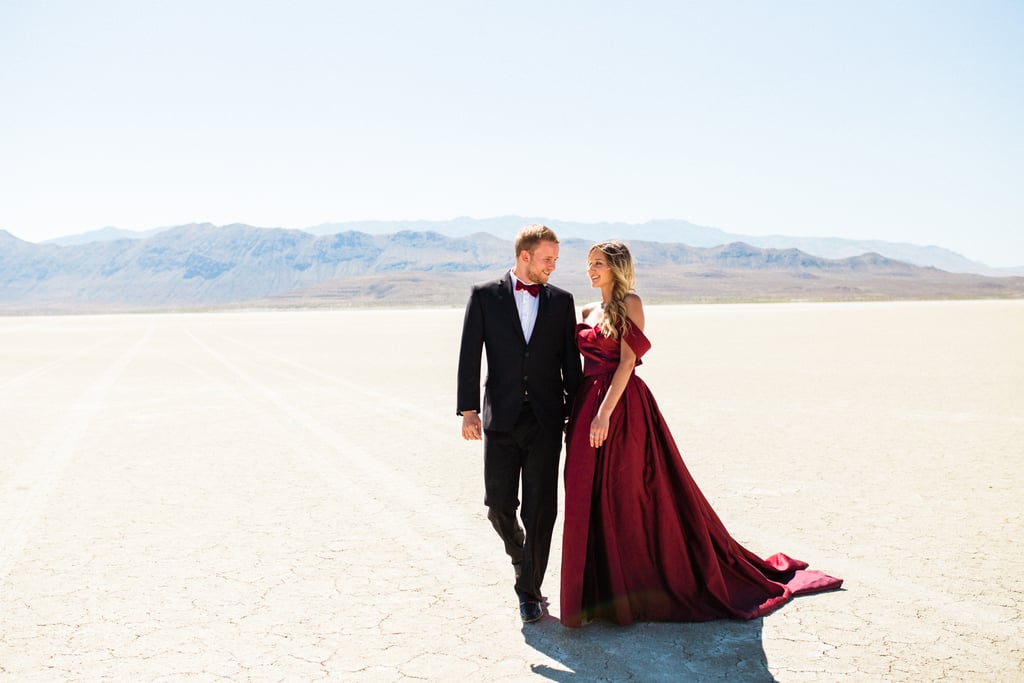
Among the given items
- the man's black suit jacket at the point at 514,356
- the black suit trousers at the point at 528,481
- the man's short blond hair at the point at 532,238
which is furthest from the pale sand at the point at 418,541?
the man's short blond hair at the point at 532,238

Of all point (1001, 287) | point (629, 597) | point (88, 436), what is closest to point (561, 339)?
point (629, 597)

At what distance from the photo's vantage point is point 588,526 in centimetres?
404

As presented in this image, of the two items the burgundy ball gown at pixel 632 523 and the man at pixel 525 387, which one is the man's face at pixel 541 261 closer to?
the man at pixel 525 387

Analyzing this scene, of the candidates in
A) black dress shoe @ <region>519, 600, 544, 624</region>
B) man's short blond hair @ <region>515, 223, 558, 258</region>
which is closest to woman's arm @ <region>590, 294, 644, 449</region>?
man's short blond hair @ <region>515, 223, 558, 258</region>

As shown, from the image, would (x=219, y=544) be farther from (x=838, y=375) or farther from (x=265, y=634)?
(x=838, y=375)

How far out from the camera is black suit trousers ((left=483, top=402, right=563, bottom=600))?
4121mm

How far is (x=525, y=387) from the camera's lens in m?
4.07

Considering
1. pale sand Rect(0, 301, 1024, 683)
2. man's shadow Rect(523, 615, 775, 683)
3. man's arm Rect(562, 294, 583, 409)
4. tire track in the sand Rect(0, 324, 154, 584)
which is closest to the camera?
man's shadow Rect(523, 615, 775, 683)

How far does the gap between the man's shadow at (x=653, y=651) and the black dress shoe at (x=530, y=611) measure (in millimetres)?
42

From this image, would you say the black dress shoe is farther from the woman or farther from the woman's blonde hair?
the woman's blonde hair

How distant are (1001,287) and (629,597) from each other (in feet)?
661

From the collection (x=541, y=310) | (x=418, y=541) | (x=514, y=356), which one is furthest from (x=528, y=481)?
(x=418, y=541)

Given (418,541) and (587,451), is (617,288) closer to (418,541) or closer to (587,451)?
(587,451)

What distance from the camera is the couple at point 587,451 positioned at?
13.3ft
